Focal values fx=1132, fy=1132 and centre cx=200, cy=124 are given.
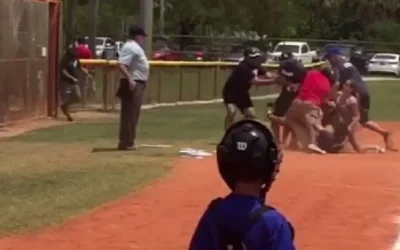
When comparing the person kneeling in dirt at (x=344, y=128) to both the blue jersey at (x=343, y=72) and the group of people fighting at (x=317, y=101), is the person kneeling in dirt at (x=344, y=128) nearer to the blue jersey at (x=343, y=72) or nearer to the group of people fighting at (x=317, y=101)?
the group of people fighting at (x=317, y=101)

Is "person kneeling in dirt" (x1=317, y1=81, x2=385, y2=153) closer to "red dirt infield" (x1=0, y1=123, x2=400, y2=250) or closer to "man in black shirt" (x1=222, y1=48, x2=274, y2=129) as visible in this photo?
"man in black shirt" (x1=222, y1=48, x2=274, y2=129)

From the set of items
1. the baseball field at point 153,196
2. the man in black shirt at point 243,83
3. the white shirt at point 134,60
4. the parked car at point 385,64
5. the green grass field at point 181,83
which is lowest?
the parked car at point 385,64

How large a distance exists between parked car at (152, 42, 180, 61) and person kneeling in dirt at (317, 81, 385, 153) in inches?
1208

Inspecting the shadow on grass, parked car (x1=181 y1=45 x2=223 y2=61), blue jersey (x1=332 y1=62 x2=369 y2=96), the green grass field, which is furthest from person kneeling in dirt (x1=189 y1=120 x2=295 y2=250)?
parked car (x1=181 y1=45 x2=223 y2=61)

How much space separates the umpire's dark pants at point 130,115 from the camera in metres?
16.4

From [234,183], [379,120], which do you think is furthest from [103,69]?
[234,183]

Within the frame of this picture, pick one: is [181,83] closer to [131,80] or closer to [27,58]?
[27,58]

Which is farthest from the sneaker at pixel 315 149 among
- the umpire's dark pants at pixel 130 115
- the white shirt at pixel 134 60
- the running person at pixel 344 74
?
the white shirt at pixel 134 60

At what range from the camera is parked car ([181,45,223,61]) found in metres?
54.5

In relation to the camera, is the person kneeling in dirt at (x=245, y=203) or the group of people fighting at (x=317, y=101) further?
the group of people fighting at (x=317, y=101)

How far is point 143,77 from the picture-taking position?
16438 mm

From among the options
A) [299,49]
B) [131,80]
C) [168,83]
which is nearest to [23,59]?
[131,80]

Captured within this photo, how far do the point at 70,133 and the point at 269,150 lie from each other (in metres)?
17.3

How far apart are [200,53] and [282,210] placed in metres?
45.6
